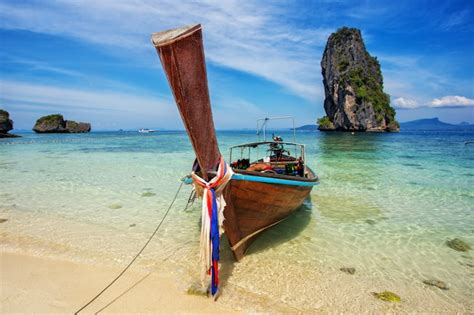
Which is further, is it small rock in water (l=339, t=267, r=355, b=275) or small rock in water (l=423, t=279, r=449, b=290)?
small rock in water (l=339, t=267, r=355, b=275)

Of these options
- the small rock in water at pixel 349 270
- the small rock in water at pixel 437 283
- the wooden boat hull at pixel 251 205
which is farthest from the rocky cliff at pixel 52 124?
the small rock in water at pixel 437 283

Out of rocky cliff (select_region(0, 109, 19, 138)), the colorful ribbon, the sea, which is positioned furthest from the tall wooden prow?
rocky cliff (select_region(0, 109, 19, 138))

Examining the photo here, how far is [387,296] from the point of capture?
4.59 meters

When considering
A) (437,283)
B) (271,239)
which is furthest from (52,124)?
(437,283)

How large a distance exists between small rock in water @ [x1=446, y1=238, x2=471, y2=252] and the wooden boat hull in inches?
157

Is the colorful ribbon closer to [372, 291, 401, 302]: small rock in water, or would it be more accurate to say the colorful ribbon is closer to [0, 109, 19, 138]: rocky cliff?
[372, 291, 401, 302]: small rock in water

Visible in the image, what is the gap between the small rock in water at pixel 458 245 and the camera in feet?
21.0

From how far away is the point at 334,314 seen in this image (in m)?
4.11

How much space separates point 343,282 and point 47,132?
11020 cm

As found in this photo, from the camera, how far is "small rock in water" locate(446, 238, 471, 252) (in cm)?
640

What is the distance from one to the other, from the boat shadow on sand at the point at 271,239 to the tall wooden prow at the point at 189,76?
2.63 metres

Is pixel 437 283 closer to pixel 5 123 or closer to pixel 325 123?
pixel 5 123

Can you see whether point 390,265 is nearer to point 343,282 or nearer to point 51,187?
point 343,282

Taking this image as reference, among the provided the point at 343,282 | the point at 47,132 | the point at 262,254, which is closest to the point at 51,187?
the point at 262,254
